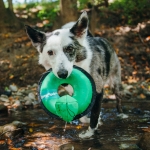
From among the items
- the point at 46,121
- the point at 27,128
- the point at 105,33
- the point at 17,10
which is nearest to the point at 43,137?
the point at 27,128

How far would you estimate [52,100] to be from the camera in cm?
429

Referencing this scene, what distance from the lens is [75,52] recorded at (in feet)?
14.2

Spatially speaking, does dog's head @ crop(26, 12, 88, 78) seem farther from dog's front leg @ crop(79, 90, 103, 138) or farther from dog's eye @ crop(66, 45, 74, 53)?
dog's front leg @ crop(79, 90, 103, 138)

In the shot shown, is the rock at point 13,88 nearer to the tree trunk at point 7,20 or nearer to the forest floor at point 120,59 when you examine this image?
the forest floor at point 120,59

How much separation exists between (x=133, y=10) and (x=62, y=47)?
8375 millimetres

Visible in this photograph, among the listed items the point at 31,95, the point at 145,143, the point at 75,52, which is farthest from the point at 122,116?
the point at 31,95

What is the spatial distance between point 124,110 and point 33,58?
15.1 feet

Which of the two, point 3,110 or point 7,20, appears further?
point 7,20

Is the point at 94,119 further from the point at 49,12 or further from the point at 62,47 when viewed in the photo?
the point at 49,12

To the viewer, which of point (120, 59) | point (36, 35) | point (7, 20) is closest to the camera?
point (36, 35)

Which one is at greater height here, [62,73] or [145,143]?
[62,73]

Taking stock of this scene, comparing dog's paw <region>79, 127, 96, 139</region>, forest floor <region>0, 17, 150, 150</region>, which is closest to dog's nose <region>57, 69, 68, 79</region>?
dog's paw <region>79, 127, 96, 139</region>

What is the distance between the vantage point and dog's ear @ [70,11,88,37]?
427 cm

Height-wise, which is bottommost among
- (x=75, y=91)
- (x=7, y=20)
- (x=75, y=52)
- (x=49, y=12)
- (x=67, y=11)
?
(x=75, y=91)
